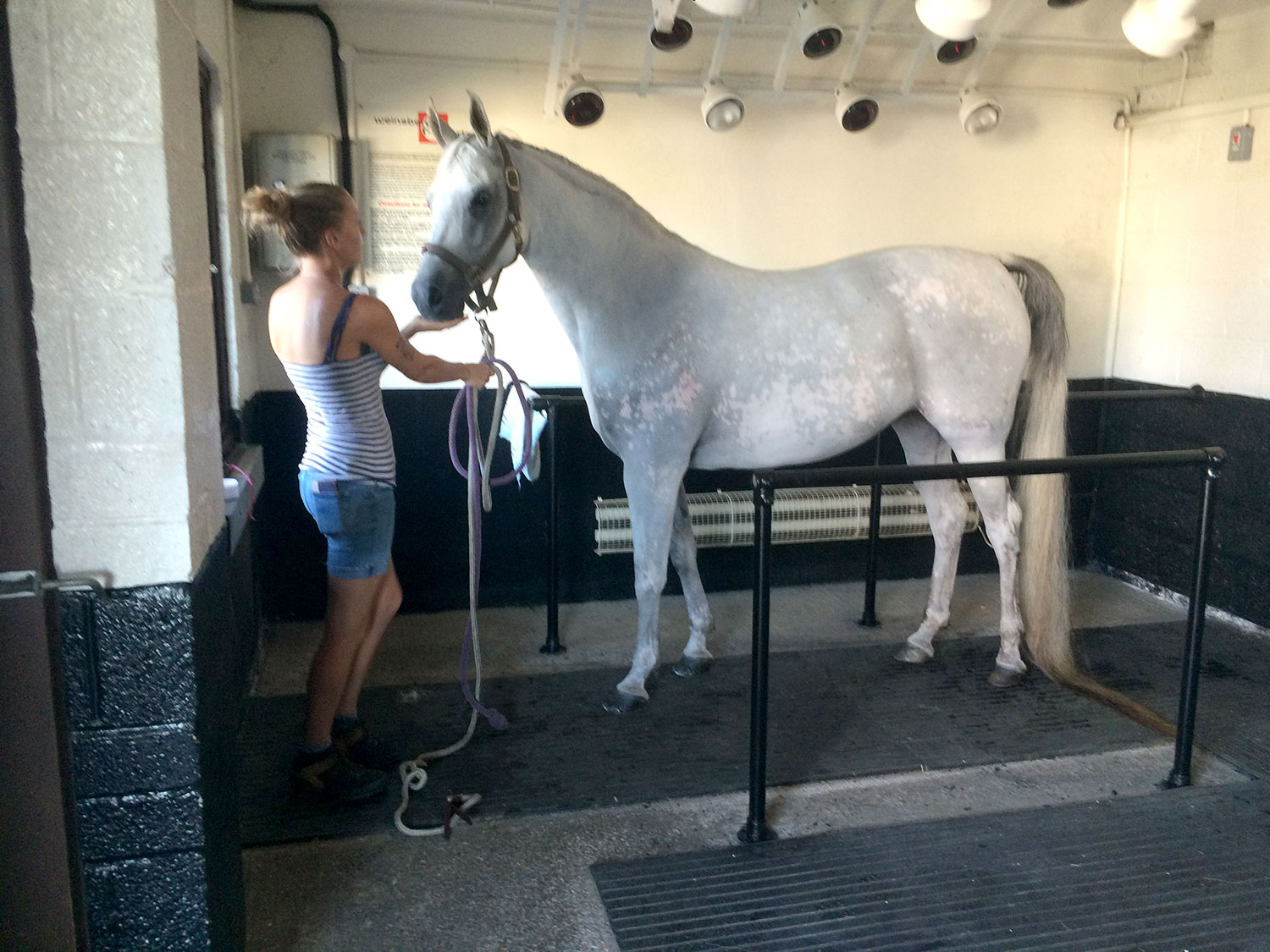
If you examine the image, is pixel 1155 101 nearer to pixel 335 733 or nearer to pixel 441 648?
pixel 441 648

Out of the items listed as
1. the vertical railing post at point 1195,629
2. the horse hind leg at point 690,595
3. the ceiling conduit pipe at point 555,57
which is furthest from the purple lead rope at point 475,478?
the vertical railing post at point 1195,629

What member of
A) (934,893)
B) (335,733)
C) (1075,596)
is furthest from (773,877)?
(1075,596)

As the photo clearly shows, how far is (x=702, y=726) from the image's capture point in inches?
103

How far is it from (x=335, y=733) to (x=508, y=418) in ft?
3.15

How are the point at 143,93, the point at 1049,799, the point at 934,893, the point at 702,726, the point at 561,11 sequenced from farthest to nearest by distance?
the point at 561,11, the point at 702,726, the point at 1049,799, the point at 934,893, the point at 143,93

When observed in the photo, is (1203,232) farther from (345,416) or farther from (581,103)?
(345,416)

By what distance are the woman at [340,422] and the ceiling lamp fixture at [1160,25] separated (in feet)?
8.47

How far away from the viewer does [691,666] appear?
2.98 metres

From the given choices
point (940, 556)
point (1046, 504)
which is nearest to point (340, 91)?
point (940, 556)

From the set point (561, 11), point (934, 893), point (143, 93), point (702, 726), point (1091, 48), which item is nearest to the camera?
point (143, 93)

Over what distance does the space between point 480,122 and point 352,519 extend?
102 cm

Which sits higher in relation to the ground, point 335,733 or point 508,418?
point 508,418

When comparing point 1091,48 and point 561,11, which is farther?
point 1091,48

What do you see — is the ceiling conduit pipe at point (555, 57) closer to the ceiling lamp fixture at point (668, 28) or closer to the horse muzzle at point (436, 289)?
the ceiling lamp fixture at point (668, 28)
